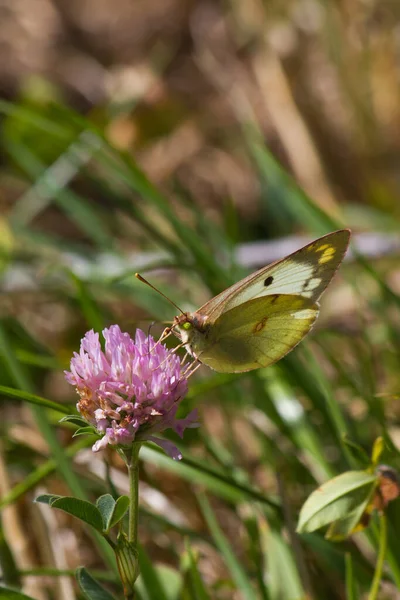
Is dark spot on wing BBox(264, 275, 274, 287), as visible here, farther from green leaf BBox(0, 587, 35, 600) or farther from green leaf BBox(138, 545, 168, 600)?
green leaf BBox(0, 587, 35, 600)

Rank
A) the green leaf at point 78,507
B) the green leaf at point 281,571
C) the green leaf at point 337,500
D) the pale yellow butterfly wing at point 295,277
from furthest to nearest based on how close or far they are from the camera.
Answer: the green leaf at point 281,571 → the pale yellow butterfly wing at point 295,277 → the green leaf at point 337,500 → the green leaf at point 78,507

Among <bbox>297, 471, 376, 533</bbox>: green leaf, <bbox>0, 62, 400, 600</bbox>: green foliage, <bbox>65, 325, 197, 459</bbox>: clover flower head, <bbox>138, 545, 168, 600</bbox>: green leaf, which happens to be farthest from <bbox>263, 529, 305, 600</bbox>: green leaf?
<bbox>65, 325, 197, 459</bbox>: clover flower head

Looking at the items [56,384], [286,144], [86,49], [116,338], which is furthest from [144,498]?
[86,49]

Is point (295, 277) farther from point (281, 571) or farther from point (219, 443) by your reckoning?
point (219, 443)

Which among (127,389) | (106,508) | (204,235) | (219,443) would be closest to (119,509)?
(106,508)

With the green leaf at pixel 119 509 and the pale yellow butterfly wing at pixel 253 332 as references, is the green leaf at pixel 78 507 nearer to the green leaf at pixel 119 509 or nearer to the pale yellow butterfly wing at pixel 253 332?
the green leaf at pixel 119 509

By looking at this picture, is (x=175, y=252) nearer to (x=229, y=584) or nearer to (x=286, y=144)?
(x=229, y=584)

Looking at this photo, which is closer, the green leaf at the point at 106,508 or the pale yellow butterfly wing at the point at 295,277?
the green leaf at the point at 106,508

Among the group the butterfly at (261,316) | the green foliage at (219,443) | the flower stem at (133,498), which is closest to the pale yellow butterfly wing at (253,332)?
the butterfly at (261,316)
